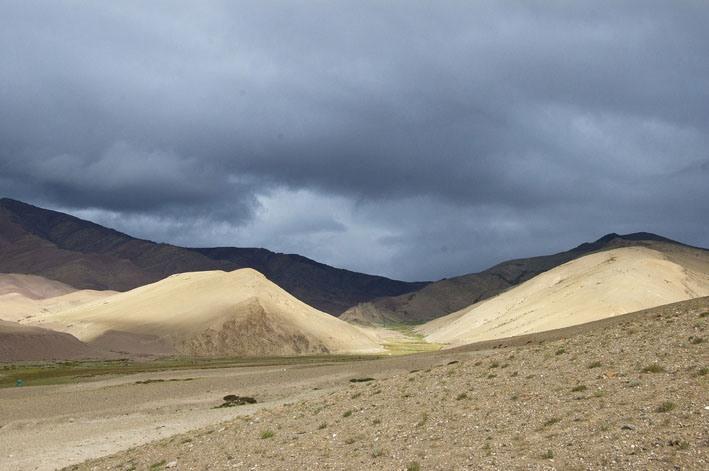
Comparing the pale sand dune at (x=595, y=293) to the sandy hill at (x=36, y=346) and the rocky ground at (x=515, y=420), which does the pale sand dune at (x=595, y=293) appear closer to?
the rocky ground at (x=515, y=420)

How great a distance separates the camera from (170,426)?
38000 mm

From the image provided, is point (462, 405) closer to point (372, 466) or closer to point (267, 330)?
point (372, 466)

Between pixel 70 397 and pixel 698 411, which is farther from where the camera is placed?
pixel 70 397

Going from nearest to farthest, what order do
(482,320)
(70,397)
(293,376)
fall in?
1. (70,397)
2. (293,376)
3. (482,320)

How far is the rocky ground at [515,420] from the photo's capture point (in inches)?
622

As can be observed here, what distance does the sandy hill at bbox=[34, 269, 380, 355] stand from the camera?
138 m

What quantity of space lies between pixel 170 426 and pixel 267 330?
106937 millimetres

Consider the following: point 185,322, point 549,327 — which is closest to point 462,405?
point 549,327

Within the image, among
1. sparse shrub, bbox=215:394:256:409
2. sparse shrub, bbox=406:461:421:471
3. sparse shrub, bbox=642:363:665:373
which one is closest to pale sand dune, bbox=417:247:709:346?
sparse shrub, bbox=215:394:256:409

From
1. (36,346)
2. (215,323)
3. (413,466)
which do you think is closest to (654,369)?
(413,466)

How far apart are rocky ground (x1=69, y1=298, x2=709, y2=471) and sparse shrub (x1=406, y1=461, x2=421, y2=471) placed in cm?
5

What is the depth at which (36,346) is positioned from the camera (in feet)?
392

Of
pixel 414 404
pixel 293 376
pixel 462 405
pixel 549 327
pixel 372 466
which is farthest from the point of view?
pixel 549 327

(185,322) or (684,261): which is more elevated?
(684,261)
